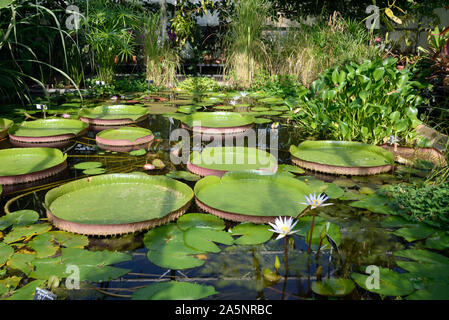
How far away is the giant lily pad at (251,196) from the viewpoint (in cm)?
217

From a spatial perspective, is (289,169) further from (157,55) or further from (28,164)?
(157,55)

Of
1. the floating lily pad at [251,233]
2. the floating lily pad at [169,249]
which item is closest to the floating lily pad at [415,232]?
the floating lily pad at [251,233]

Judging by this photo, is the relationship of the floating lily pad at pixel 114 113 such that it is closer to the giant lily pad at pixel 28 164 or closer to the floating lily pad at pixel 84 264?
the giant lily pad at pixel 28 164

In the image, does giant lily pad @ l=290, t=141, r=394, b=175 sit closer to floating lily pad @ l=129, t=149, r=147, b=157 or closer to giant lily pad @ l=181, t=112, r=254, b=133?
giant lily pad @ l=181, t=112, r=254, b=133

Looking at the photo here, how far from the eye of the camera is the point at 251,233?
2008mm

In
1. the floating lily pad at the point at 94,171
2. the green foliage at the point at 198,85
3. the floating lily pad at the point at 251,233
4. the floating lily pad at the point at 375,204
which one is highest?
the green foliage at the point at 198,85

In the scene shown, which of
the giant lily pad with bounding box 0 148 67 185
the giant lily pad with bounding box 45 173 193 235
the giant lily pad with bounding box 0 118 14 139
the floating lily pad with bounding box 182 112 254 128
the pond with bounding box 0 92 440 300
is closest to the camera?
the pond with bounding box 0 92 440 300

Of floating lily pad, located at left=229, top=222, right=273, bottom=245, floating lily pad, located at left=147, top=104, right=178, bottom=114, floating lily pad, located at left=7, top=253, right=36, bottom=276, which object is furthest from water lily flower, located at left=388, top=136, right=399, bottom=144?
floating lily pad, located at left=7, top=253, right=36, bottom=276

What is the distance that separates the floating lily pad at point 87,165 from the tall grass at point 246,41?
420 cm

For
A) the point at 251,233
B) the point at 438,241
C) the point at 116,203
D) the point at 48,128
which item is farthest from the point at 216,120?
the point at 438,241

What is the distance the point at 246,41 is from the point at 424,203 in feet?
16.2

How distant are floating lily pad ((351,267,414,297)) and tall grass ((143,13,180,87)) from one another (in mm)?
5948

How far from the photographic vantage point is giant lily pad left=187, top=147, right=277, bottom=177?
9.42 ft
